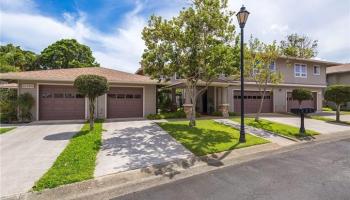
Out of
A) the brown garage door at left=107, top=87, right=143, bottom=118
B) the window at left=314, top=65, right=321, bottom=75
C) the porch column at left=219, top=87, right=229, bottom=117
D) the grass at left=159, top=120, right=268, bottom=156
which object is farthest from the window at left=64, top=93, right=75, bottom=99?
the window at left=314, top=65, right=321, bottom=75

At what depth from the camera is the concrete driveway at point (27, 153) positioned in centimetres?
505

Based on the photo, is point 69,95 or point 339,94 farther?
point 339,94

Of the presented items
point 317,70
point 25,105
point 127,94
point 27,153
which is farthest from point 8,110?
point 317,70

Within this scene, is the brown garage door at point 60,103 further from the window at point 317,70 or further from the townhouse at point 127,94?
the window at point 317,70

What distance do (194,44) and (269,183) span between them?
8.33 m

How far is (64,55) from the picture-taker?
35.2 metres

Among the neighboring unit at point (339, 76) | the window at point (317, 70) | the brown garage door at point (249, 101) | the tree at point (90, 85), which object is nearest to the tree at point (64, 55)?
the brown garage door at point (249, 101)

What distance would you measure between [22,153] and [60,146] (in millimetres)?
1227

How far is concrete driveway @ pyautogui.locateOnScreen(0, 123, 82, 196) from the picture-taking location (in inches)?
199

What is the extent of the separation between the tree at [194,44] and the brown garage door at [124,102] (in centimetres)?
468

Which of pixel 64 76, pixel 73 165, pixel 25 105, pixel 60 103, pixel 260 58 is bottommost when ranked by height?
pixel 73 165

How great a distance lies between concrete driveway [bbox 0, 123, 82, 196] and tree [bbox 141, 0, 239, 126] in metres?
6.10

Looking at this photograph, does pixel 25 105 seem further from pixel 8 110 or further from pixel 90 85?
pixel 90 85

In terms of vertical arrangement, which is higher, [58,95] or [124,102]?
[58,95]
